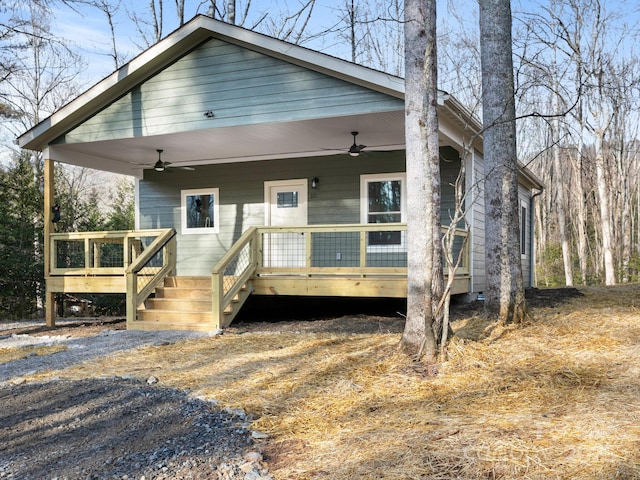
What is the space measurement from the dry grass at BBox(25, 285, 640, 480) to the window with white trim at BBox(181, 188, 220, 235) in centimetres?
567

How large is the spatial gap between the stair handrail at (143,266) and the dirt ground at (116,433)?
144 inches

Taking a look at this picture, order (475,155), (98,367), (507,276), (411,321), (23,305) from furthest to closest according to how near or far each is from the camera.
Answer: (23,305), (475,155), (507,276), (98,367), (411,321)

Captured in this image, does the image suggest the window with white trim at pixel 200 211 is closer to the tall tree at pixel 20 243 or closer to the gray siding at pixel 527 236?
the tall tree at pixel 20 243

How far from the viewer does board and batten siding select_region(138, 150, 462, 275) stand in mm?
10391

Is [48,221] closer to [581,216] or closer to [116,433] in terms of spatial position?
[116,433]

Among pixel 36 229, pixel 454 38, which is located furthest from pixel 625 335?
pixel 454 38

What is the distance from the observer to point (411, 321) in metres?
4.44

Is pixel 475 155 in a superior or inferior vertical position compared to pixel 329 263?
superior

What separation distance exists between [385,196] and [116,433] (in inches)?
302

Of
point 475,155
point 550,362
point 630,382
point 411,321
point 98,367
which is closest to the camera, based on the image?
point 630,382

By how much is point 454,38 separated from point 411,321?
21416mm

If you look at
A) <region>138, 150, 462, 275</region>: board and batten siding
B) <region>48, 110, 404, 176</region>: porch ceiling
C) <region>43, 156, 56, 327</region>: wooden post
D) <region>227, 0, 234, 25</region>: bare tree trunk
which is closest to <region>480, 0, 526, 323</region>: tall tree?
<region>48, 110, 404, 176</region>: porch ceiling

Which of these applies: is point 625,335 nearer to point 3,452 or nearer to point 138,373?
point 138,373

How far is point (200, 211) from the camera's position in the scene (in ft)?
38.3
